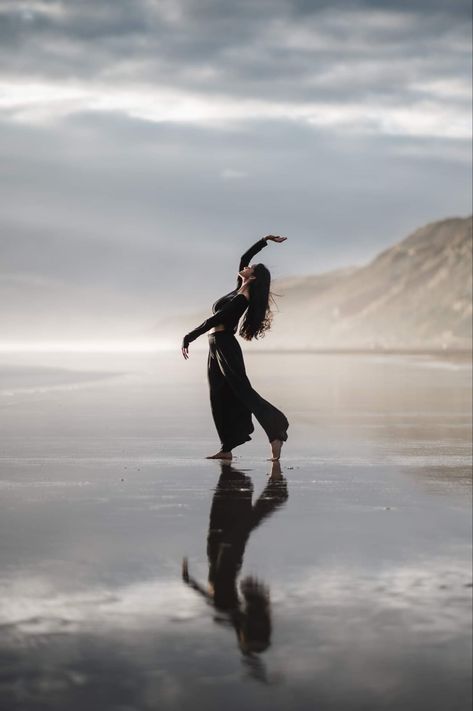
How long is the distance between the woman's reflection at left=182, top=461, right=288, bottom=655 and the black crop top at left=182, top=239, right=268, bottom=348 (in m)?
1.99

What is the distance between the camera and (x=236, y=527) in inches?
333

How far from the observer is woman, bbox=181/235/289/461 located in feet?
43.0

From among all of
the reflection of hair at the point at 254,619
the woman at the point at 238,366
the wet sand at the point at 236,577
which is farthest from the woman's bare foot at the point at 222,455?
the reflection of hair at the point at 254,619

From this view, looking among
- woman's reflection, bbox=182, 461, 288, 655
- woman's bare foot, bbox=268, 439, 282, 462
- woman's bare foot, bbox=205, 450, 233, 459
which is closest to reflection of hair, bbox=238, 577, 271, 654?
woman's reflection, bbox=182, 461, 288, 655

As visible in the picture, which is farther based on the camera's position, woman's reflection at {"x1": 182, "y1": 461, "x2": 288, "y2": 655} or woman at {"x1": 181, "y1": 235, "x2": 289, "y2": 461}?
woman at {"x1": 181, "y1": 235, "x2": 289, "y2": 461}

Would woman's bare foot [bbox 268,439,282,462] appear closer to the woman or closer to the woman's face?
the woman

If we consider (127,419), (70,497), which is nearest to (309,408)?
(127,419)

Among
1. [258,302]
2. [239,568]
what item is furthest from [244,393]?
Result: [239,568]

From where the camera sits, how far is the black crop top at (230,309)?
43.4ft

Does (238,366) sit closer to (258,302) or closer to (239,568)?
(258,302)

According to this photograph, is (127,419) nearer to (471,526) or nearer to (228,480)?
(228,480)

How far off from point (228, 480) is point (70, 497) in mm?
1816

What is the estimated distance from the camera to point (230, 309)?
1322cm

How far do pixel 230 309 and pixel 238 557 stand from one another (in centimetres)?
616
